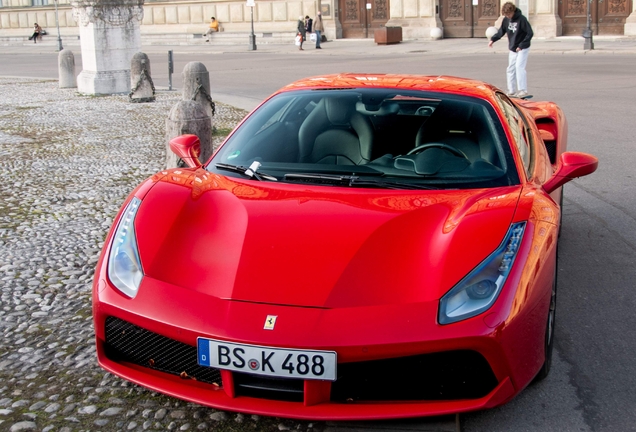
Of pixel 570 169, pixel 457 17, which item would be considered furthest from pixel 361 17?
pixel 570 169

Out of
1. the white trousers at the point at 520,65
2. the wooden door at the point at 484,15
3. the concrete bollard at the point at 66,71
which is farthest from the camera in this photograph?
the wooden door at the point at 484,15

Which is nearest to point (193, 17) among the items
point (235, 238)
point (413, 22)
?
point (413, 22)

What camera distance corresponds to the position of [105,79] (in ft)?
60.1

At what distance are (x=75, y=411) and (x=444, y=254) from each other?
1.65 meters

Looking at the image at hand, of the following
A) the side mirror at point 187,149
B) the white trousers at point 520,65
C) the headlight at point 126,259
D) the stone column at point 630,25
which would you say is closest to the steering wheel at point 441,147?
the side mirror at point 187,149

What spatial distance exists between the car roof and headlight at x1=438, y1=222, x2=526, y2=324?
150 centimetres

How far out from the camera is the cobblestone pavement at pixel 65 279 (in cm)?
328

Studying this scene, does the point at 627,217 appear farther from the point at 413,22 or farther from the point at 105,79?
the point at 413,22

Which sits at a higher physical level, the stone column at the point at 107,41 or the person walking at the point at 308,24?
the person walking at the point at 308,24

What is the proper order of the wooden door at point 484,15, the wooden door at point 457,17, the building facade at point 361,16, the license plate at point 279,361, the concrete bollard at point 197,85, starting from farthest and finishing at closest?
the wooden door at point 457,17 < the wooden door at point 484,15 < the building facade at point 361,16 < the concrete bollard at point 197,85 < the license plate at point 279,361

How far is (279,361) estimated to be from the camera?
9.45 feet

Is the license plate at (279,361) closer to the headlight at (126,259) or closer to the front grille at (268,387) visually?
the front grille at (268,387)

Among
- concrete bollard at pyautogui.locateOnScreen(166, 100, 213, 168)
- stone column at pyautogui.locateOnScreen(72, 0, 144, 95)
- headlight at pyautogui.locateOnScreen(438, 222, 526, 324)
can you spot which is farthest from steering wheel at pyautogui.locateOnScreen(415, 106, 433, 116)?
stone column at pyautogui.locateOnScreen(72, 0, 144, 95)

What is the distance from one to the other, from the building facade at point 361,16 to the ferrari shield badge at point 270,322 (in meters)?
35.0
